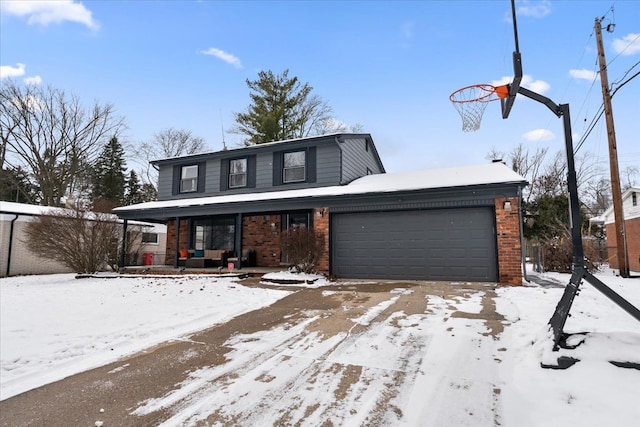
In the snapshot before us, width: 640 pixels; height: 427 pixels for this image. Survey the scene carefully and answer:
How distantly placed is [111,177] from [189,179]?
2165 centimetres

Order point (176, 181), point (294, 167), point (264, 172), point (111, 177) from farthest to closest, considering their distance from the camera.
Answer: point (111, 177), point (176, 181), point (264, 172), point (294, 167)

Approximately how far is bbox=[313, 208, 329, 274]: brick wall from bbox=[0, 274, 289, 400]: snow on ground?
265 cm

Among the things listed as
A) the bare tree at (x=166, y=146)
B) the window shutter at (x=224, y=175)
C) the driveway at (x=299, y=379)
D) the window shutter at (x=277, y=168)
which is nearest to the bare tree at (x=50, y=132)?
the bare tree at (x=166, y=146)

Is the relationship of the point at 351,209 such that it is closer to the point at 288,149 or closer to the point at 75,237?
the point at 288,149

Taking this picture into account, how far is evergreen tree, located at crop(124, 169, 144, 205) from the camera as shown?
3256cm

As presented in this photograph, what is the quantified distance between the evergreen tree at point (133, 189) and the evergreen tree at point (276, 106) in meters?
16.1

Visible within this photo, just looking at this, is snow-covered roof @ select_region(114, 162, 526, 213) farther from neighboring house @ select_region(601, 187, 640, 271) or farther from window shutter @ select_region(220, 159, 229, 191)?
neighboring house @ select_region(601, 187, 640, 271)

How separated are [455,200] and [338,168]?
4.50 m

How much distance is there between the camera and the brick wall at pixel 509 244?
827 cm

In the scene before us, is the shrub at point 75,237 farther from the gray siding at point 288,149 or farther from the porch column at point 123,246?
the gray siding at point 288,149

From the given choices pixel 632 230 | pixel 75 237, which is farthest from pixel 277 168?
pixel 632 230

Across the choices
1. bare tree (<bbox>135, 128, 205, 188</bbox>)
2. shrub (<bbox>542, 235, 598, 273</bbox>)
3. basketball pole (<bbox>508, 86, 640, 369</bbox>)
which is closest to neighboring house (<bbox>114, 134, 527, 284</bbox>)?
shrub (<bbox>542, 235, 598, 273</bbox>)

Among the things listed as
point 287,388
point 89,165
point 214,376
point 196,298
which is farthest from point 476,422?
point 89,165

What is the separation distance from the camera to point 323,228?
34.1 ft
